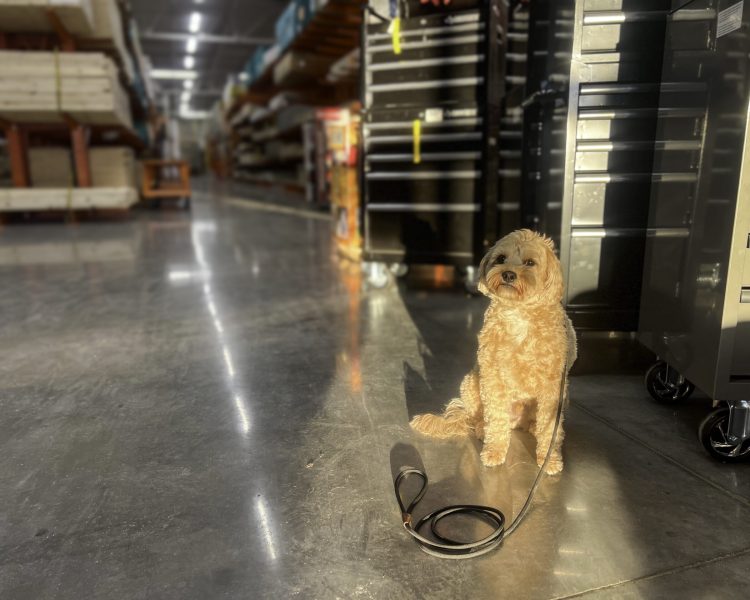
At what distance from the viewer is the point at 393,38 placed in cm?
414

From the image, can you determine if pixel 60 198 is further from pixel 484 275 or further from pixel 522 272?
pixel 522 272

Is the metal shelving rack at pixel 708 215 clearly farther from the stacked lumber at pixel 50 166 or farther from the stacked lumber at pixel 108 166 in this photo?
the stacked lumber at pixel 50 166

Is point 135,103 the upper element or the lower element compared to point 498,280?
upper

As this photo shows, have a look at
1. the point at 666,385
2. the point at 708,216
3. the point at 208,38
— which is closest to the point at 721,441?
the point at 666,385

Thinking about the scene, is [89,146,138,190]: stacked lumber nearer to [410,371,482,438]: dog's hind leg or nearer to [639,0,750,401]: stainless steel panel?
[410,371,482,438]: dog's hind leg

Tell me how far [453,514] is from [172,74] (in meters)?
33.8

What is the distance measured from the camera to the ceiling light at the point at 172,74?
3027 cm

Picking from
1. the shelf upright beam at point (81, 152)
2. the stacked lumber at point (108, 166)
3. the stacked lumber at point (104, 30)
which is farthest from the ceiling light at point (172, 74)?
the shelf upright beam at point (81, 152)

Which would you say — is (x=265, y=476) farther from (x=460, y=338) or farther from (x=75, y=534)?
(x=460, y=338)

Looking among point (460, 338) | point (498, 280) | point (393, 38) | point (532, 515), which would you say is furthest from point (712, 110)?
point (393, 38)

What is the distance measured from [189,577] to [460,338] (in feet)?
7.29

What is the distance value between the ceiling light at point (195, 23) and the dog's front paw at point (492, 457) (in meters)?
21.5

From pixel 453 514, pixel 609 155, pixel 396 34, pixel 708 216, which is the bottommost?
pixel 453 514

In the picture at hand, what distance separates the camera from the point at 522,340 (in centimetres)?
182
